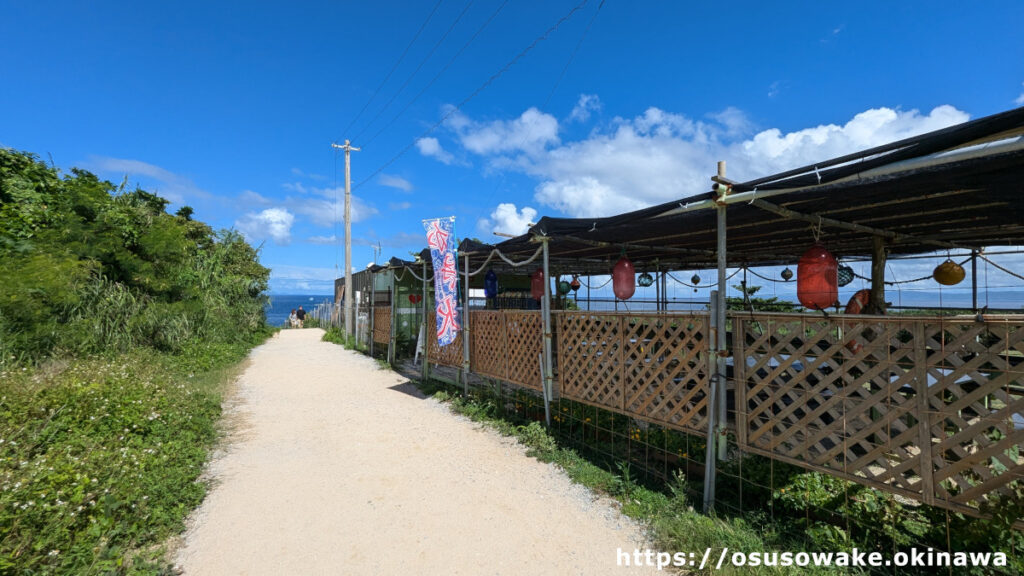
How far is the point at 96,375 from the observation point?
5301 millimetres

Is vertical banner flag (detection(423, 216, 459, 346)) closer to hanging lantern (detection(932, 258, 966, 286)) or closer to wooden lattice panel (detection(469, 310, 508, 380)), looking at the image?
wooden lattice panel (detection(469, 310, 508, 380))

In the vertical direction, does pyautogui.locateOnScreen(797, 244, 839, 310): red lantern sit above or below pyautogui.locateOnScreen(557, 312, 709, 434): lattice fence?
above

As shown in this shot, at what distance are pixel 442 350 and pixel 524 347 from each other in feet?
8.98

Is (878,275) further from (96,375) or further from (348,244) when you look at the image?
(348,244)

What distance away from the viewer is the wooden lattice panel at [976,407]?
2.08m

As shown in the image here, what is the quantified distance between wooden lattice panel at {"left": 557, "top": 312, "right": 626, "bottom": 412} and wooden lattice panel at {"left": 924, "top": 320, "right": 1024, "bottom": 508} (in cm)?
228

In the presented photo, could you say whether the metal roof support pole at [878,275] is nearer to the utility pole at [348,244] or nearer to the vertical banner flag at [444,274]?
the vertical banner flag at [444,274]

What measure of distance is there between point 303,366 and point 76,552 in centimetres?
861

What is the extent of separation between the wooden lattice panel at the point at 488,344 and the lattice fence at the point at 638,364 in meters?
1.33

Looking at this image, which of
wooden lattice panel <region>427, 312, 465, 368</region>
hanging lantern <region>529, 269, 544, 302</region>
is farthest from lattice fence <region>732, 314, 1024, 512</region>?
hanging lantern <region>529, 269, 544, 302</region>

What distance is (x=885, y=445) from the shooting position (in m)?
2.46

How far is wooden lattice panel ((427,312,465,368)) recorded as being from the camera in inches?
288

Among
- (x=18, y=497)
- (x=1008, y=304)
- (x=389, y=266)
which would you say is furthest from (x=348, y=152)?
(x=1008, y=304)

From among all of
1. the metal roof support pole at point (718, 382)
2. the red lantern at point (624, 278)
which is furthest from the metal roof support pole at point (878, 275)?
the metal roof support pole at point (718, 382)
